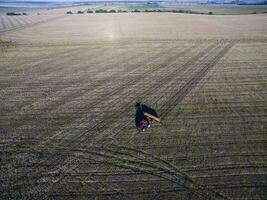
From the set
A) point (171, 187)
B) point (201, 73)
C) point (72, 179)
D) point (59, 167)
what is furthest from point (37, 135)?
point (201, 73)

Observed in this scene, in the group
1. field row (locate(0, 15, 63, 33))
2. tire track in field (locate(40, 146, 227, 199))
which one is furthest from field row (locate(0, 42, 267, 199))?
field row (locate(0, 15, 63, 33))

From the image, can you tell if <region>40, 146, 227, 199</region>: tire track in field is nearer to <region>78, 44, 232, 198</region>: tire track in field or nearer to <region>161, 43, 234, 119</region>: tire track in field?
<region>161, 43, 234, 119</region>: tire track in field

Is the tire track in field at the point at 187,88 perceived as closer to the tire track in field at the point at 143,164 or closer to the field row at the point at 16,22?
the tire track in field at the point at 143,164

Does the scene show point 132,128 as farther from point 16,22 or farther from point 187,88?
point 16,22

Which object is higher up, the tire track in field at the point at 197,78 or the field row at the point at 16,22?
the tire track in field at the point at 197,78

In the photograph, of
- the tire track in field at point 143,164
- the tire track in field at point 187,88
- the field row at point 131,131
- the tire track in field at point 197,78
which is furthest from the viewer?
the tire track in field at point 197,78

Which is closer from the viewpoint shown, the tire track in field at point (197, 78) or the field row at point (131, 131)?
the field row at point (131, 131)

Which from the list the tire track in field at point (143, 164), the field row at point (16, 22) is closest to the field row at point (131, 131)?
the tire track in field at point (143, 164)

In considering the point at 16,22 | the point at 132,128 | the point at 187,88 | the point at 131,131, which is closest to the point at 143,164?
the point at 131,131
